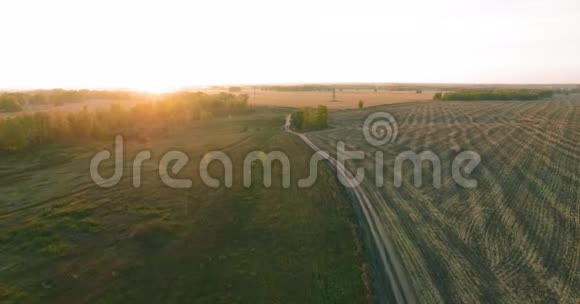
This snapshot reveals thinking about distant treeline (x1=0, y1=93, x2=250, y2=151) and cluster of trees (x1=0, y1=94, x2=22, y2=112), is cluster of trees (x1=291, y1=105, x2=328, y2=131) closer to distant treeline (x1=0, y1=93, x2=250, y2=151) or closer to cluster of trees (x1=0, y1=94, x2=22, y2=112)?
distant treeline (x1=0, y1=93, x2=250, y2=151)

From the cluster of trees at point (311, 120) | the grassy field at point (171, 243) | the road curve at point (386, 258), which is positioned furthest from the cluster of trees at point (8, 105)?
the road curve at point (386, 258)

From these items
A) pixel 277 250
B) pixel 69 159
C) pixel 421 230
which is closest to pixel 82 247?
pixel 277 250

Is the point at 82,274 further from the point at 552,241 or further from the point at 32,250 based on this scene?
the point at 552,241

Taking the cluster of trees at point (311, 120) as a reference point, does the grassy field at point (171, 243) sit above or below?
below

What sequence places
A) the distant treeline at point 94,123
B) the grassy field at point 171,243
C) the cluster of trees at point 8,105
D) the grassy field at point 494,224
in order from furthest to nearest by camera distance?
the cluster of trees at point 8,105, the distant treeline at point 94,123, the grassy field at point 494,224, the grassy field at point 171,243

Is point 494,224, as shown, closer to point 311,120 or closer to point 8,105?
point 311,120

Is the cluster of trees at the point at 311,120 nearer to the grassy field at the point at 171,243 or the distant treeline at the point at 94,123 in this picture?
the distant treeline at the point at 94,123

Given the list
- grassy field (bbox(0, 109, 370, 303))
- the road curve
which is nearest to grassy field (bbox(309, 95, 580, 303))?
the road curve

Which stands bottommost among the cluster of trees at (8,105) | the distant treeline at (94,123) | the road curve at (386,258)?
the road curve at (386,258)
